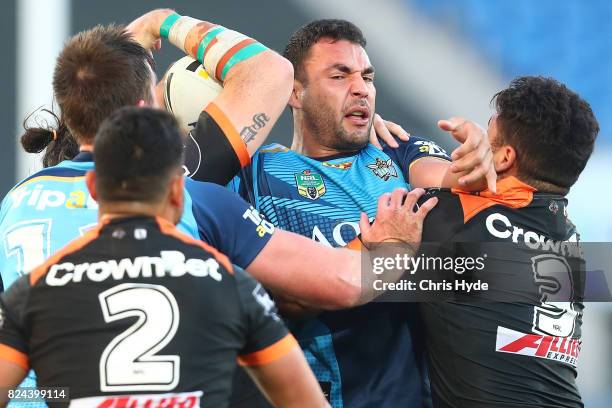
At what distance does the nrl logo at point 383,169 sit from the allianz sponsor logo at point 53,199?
137 cm

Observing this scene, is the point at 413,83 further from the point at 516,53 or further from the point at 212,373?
the point at 212,373

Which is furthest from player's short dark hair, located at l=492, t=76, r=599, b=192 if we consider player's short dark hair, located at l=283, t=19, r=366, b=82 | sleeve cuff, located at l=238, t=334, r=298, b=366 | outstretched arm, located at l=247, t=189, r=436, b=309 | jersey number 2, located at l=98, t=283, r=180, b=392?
jersey number 2, located at l=98, t=283, r=180, b=392

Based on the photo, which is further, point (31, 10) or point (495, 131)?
point (31, 10)

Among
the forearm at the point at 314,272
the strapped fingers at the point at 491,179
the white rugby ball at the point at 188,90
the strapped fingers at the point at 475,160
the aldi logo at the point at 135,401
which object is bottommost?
the aldi logo at the point at 135,401

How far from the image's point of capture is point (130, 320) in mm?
2027

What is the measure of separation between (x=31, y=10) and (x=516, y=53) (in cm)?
297

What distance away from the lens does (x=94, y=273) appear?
205 cm

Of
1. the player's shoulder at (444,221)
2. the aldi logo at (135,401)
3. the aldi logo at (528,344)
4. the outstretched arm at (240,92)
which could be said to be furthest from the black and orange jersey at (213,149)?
the aldi logo at (135,401)

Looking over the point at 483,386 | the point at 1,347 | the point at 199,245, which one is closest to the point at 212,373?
the point at 199,245

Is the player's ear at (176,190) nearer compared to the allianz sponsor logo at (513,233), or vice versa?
the player's ear at (176,190)

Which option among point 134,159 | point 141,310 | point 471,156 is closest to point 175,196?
point 134,159

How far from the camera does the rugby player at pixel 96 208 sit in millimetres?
2541

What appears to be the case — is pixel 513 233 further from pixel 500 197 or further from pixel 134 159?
pixel 134 159

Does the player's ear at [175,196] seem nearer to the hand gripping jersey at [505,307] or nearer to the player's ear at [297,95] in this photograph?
the hand gripping jersey at [505,307]
